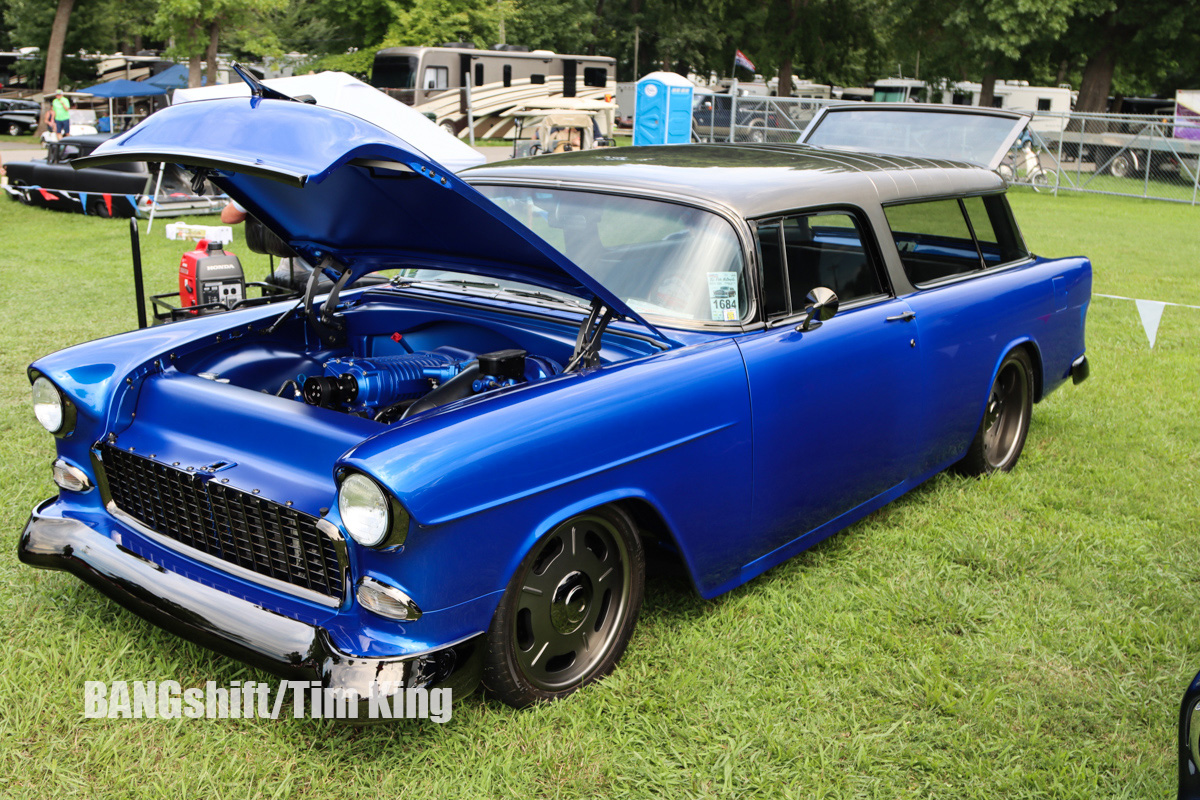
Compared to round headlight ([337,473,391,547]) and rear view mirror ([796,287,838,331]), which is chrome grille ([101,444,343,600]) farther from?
rear view mirror ([796,287,838,331])

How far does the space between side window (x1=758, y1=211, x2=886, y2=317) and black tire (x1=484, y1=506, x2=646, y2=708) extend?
1.03m

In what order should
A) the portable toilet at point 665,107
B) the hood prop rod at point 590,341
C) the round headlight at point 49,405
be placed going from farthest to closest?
the portable toilet at point 665,107
the round headlight at point 49,405
the hood prop rod at point 590,341

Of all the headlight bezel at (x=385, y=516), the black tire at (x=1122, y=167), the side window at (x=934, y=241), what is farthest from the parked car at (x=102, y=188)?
the black tire at (x=1122, y=167)

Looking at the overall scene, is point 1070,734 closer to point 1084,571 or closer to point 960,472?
point 1084,571

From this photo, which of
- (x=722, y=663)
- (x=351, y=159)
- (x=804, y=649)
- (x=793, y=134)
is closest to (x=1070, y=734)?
(x=804, y=649)

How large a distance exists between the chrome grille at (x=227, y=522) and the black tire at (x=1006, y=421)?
3.28m

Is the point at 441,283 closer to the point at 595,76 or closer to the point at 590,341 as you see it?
the point at 590,341

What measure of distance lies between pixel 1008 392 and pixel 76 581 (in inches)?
165

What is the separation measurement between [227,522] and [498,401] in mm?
808

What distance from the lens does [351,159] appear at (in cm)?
246

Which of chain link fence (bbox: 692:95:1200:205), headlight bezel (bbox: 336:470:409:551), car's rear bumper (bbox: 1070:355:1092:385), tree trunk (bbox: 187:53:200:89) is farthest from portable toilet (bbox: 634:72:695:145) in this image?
tree trunk (bbox: 187:53:200:89)

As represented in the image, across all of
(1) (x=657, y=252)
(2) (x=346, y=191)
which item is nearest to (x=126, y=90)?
(2) (x=346, y=191)

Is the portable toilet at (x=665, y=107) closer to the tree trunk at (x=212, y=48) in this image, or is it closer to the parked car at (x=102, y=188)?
the parked car at (x=102, y=188)

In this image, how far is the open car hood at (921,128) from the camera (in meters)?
8.52
